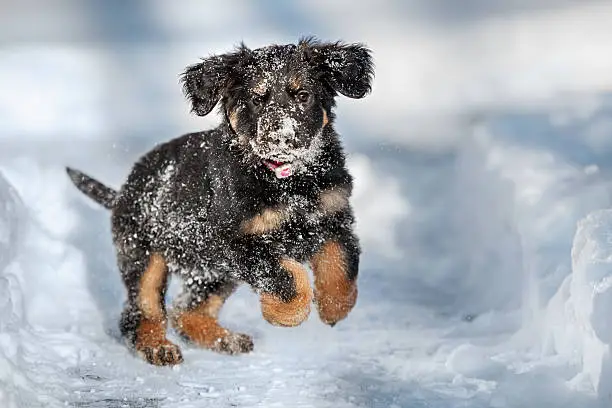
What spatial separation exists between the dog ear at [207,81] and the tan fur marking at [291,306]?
86 cm

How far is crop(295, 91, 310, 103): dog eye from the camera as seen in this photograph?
419 centimetres

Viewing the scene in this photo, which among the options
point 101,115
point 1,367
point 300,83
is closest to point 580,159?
point 300,83

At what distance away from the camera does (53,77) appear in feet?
32.4

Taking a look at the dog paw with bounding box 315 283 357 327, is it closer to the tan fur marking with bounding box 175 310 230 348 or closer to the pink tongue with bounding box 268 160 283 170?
the pink tongue with bounding box 268 160 283 170

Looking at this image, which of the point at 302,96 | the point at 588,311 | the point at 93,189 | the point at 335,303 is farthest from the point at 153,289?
the point at 588,311

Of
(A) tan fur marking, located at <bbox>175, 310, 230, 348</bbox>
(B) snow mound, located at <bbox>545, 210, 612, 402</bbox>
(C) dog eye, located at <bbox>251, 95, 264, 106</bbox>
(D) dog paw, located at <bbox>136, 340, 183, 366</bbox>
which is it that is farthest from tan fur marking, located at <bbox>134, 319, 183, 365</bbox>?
(B) snow mound, located at <bbox>545, 210, 612, 402</bbox>

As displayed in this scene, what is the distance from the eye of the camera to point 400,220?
6.79 m

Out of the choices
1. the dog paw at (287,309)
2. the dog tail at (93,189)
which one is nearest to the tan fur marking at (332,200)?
the dog paw at (287,309)

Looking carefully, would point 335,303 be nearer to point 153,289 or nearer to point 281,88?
point 281,88

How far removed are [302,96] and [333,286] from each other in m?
0.87

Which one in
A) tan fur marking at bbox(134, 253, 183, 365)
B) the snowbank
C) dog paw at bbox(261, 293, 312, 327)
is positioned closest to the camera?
the snowbank

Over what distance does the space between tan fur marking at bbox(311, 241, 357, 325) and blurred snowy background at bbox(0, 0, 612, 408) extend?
0.31 m

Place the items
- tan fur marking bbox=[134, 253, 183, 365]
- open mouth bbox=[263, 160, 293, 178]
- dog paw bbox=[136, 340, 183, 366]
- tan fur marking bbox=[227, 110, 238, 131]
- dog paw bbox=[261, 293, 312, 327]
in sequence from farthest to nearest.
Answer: tan fur marking bbox=[134, 253, 183, 365] < dog paw bbox=[136, 340, 183, 366] < tan fur marking bbox=[227, 110, 238, 131] < open mouth bbox=[263, 160, 293, 178] < dog paw bbox=[261, 293, 312, 327]

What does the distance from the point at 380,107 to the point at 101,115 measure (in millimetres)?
2700
